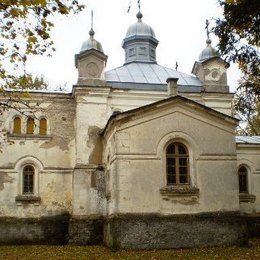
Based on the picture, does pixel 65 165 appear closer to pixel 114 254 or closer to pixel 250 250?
pixel 114 254

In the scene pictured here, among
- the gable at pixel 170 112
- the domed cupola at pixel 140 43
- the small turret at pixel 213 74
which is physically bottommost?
the gable at pixel 170 112

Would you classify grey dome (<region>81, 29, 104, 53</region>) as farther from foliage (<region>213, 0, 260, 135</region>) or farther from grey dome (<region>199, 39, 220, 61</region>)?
foliage (<region>213, 0, 260, 135</region>)

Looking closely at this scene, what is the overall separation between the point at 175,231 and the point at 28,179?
8.12m

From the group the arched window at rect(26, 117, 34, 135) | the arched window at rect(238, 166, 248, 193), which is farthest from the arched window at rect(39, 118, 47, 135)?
the arched window at rect(238, 166, 248, 193)

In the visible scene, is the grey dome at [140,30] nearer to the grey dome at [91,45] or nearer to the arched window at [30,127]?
the grey dome at [91,45]

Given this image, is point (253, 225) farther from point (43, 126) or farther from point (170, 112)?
point (43, 126)

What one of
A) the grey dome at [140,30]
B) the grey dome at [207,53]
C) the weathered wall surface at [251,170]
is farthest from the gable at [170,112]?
the grey dome at [140,30]

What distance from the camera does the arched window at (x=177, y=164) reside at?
15742 mm

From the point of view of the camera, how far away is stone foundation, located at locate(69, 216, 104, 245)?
18406 millimetres

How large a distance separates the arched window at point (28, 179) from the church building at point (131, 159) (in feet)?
0.15

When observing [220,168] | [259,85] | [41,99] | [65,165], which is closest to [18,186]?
[65,165]

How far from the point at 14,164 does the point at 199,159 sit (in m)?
8.82

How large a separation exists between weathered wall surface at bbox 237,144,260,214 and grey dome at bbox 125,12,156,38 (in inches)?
362

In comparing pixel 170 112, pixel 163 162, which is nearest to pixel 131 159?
pixel 163 162
